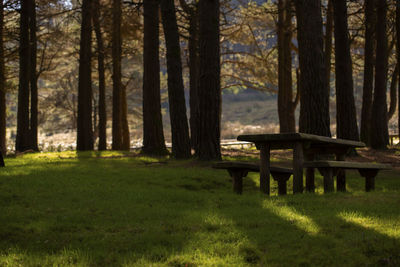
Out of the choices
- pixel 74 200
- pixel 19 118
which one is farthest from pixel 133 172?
pixel 19 118

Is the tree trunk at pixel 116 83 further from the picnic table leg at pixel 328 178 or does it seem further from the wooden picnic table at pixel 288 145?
the picnic table leg at pixel 328 178

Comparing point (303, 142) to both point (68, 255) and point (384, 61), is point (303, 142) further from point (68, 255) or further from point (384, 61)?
point (384, 61)

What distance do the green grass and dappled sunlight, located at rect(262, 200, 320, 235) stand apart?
12 mm

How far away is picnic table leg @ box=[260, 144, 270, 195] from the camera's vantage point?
7.92 metres

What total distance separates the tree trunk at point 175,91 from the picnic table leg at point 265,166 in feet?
21.7

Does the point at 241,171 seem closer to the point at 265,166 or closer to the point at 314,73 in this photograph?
the point at 265,166

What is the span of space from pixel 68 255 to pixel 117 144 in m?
18.5

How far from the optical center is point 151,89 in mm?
16250

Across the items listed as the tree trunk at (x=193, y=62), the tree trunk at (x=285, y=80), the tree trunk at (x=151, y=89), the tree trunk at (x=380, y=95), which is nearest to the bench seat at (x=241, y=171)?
the tree trunk at (x=151, y=89)

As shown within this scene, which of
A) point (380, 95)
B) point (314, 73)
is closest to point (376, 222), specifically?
point (314, 73)

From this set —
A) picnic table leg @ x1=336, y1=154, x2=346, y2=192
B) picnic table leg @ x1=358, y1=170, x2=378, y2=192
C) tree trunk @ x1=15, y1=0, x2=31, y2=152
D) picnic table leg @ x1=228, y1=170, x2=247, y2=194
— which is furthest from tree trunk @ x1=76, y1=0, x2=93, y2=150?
picnic table leg @ x1=358, y1=170, x2=378, y2=192

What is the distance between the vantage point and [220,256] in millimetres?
4648

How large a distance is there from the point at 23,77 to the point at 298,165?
51.8ft

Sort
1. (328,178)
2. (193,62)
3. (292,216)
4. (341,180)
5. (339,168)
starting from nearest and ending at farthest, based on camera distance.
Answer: (292,216) → (328,178) → (339,168) → (341,180) → (193,62)
